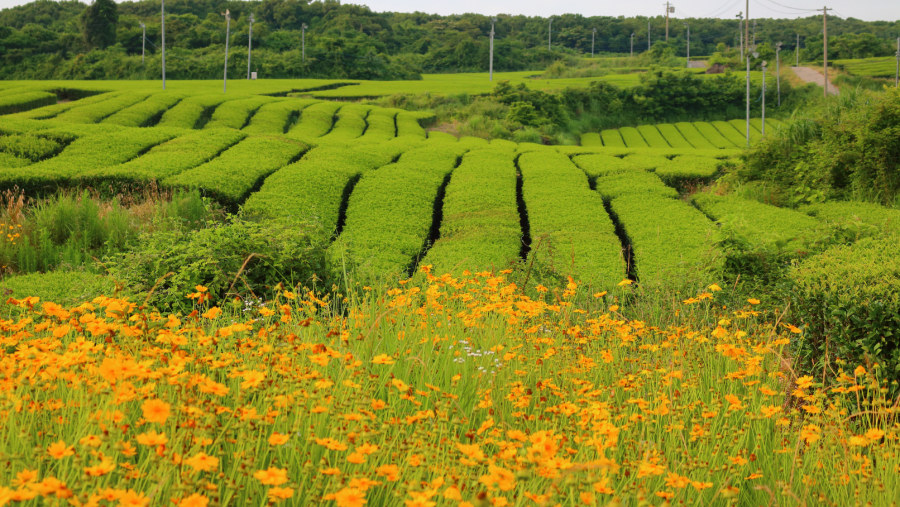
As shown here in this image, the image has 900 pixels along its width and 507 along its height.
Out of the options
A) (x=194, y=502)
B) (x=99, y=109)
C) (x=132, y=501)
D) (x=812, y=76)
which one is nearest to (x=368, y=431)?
(x=194, y=502)

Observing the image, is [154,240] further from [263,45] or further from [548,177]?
[263,45]

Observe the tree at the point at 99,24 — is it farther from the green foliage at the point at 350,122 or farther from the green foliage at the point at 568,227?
the green foliage at the point at 568,227

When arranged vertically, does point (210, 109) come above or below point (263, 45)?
below

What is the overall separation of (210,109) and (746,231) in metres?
29.9

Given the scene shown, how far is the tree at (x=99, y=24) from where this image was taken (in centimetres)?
6153

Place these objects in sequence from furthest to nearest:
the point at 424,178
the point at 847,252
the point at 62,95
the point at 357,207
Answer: the point at 62,95 < the point at 424,178 < the point at 357,207 < the point at 847,252

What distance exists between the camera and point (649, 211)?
50.0 feet

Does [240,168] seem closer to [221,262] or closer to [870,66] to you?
[221,262]

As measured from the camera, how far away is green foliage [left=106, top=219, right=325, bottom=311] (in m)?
7.48

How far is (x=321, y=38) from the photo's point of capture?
2618 inches

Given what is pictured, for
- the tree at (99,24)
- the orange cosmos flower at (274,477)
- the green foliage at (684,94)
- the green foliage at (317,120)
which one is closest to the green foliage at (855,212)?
the orange cosmos flower at (274,477)

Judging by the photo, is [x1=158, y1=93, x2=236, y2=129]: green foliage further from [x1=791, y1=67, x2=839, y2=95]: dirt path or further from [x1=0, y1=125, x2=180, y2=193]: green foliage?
[x1=791, y1=67, x2=839, y2=95]: dirt path

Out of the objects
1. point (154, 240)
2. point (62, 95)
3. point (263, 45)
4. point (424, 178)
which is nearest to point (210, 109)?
point (62, 95)

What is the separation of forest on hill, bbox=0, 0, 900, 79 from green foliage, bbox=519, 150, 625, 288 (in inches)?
1756
